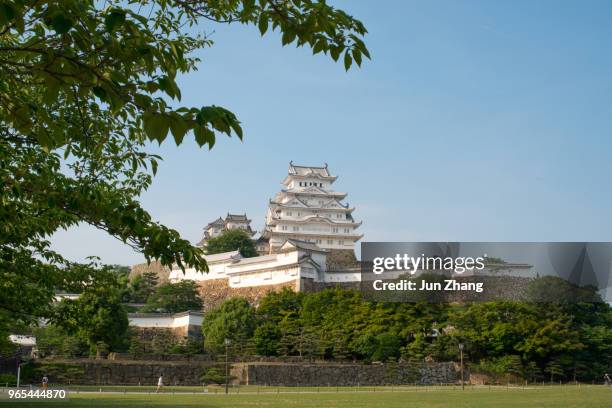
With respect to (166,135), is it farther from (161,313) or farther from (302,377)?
(161,313)

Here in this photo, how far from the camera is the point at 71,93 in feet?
13.6

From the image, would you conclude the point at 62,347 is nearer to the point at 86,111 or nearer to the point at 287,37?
the point at 86,111

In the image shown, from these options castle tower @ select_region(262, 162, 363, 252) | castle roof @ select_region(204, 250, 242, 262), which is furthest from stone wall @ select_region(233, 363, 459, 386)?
castle tower @ select_region(262, 162, 363, 252)

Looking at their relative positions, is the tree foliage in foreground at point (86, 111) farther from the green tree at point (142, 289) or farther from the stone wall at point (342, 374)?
Result: the green tree at point (142, 289)

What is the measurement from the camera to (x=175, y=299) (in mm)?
50594

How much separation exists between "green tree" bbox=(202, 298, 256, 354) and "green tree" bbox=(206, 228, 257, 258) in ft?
79.5

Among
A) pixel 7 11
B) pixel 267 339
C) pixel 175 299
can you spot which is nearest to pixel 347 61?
pixel 7 11

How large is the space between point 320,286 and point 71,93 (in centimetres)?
4804

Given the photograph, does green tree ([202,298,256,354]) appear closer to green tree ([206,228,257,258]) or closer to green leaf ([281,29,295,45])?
Answer: green tree ([206,228,257,258])

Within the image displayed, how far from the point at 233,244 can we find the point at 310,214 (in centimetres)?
823

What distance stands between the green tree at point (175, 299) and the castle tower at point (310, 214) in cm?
1452

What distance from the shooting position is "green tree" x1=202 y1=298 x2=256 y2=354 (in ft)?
130

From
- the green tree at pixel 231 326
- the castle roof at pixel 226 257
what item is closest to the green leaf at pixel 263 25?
the green tree at pixel 231 326

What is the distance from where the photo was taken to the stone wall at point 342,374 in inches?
1364
